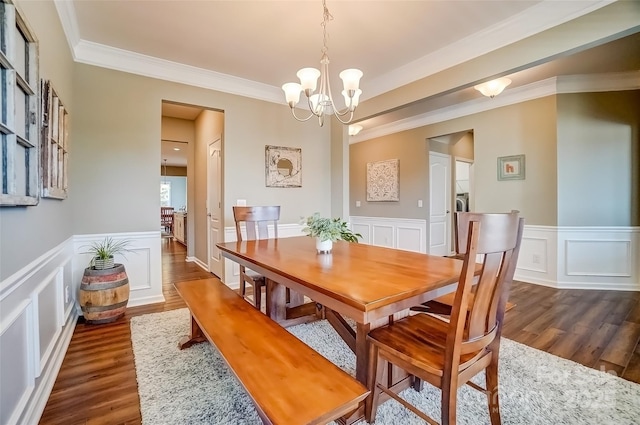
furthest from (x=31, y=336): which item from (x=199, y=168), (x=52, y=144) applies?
(x=199, y=168)

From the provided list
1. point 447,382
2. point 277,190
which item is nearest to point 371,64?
point 277,190

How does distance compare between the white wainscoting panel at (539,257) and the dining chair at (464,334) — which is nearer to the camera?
the dining chair at (464,334)

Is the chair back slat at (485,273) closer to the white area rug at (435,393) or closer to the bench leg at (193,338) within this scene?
the white area rug at (435,393)

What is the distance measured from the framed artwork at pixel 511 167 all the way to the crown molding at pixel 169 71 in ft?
11.0

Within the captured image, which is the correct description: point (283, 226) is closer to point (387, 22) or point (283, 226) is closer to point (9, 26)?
point (387, 22)

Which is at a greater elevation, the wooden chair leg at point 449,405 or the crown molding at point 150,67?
the crown molding at point 150,67

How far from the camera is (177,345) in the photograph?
2203 millimetres

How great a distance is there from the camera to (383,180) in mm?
6004

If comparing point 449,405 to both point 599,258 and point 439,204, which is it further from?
point 439,204

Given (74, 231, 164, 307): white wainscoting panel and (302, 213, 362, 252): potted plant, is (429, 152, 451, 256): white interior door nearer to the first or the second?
(302, 213, 362, 252): potted plant

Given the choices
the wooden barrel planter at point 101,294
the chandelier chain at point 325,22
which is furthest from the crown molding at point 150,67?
the wooden barrel planter at point 101,294

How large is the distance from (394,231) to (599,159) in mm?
3122

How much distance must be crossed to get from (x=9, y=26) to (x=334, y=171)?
3.59 metres

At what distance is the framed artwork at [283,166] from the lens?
3.96m
